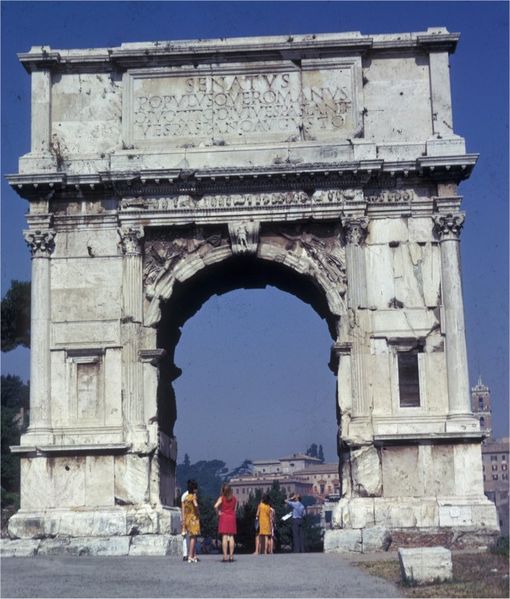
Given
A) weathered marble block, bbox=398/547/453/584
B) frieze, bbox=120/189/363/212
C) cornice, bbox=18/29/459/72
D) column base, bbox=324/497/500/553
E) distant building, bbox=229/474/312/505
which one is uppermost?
cornice, bbox=18/29/459/72

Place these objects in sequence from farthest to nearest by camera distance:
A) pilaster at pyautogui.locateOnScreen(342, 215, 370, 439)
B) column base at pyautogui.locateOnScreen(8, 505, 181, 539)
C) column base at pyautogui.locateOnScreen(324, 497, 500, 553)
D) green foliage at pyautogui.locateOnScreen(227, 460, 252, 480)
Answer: green foliage at pyautogui.locateOnScreen(227, 460, 252, 480), pilaster at pyautogui.locateOnScreen(342, 215, 370, 439), column base at pyautogui.locateOnScreen(8, 505, 181, 539), column base at pyautogui.locateOnScreen(324, 497, 500, 553)

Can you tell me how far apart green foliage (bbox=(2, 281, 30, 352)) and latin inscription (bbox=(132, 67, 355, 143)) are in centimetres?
1628

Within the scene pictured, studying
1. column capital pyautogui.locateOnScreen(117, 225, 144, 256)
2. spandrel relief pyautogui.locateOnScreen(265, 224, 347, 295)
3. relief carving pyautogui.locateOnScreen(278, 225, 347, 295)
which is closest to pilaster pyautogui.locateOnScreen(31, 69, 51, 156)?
column capital pyautogui.locateOnScreen(117, 225, 144, 256)

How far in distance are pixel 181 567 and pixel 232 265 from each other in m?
8.43

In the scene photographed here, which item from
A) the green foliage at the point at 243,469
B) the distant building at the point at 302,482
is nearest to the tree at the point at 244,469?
the green foliage at the point at 243,469

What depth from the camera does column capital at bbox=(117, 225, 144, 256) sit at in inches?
1021

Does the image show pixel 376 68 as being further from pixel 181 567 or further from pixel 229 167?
pixel 181 567

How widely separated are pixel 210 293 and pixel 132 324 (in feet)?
12.2

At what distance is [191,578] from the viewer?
60.1 ft

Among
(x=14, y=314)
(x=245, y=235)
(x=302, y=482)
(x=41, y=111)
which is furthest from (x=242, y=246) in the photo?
(x=302, y=482)

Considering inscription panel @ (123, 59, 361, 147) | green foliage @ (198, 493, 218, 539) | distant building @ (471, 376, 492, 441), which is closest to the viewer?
inscription panel @ (123, 59, 361, 147)

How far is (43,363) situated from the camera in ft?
84.1

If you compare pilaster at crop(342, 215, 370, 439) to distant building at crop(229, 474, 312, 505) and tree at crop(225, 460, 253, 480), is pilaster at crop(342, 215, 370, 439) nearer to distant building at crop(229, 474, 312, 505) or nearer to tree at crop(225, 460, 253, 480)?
distant building at crop(229, 474, 312, 505)

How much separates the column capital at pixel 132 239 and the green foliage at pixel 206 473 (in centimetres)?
14911
